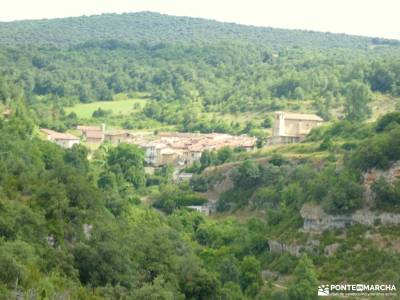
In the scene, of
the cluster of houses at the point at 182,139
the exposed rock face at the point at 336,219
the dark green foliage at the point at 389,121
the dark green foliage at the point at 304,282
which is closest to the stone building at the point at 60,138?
the cluster of houses at the point at 182,139

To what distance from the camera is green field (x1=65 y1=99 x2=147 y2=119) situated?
13875 cm

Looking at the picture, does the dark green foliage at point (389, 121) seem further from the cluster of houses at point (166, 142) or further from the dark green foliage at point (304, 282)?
the cluster of houses at point (166, 142)

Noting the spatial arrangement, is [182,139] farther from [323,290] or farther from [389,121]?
[323,290]

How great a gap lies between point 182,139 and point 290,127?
1837 centimetres

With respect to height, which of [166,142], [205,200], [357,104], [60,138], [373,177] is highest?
[373,177]

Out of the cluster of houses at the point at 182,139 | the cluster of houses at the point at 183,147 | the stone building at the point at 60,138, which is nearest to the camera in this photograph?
the cluster of houses at the point at 182,139

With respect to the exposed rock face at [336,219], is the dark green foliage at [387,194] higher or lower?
higher

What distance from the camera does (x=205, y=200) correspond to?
79.9 meters

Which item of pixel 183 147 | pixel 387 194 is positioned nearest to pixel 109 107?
pixel 183 147

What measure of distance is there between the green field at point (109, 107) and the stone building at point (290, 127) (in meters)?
41.0

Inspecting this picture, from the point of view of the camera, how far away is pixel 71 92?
494 feet

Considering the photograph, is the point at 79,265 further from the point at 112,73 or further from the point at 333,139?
the point at 112,73

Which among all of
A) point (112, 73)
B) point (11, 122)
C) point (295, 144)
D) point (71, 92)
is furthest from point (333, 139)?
point (112, 73)

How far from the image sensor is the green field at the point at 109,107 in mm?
138750
